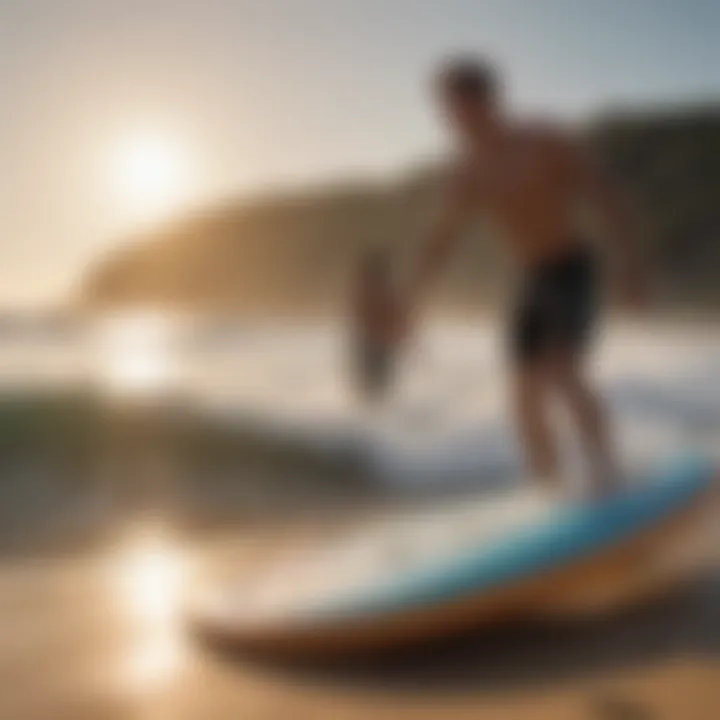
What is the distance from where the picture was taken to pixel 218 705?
1096 millimetres

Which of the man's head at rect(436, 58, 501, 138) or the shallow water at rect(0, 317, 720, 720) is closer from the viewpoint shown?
the shallow water at rect(0, 317, 720, 720)

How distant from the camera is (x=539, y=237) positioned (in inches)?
51.1

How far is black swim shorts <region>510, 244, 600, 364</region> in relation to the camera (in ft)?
4.25

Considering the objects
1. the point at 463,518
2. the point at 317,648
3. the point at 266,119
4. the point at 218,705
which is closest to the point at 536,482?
the point at 463,518

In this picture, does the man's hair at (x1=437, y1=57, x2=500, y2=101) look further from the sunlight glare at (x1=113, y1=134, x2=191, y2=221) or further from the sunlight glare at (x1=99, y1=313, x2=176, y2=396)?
the sunlight glare at (x1=99, y1=313, x2=176, y2=396)

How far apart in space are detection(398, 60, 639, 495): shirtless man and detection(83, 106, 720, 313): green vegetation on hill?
39mm

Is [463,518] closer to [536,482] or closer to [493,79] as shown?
[536,482]

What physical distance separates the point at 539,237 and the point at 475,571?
0.45 m

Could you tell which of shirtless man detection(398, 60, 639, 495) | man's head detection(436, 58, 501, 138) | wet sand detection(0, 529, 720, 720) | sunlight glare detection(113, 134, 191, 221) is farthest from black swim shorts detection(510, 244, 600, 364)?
sunlight glare detection(113, 134, 191, 221)

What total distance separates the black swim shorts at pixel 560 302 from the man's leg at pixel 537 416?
3 centimetres

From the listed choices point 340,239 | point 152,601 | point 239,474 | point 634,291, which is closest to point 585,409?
point 634,291

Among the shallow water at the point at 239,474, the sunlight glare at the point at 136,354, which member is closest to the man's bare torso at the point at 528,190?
the shallow water at the point at 239,474

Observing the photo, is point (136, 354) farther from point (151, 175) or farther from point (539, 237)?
point (539, 237)

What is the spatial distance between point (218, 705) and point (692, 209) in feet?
3.04
